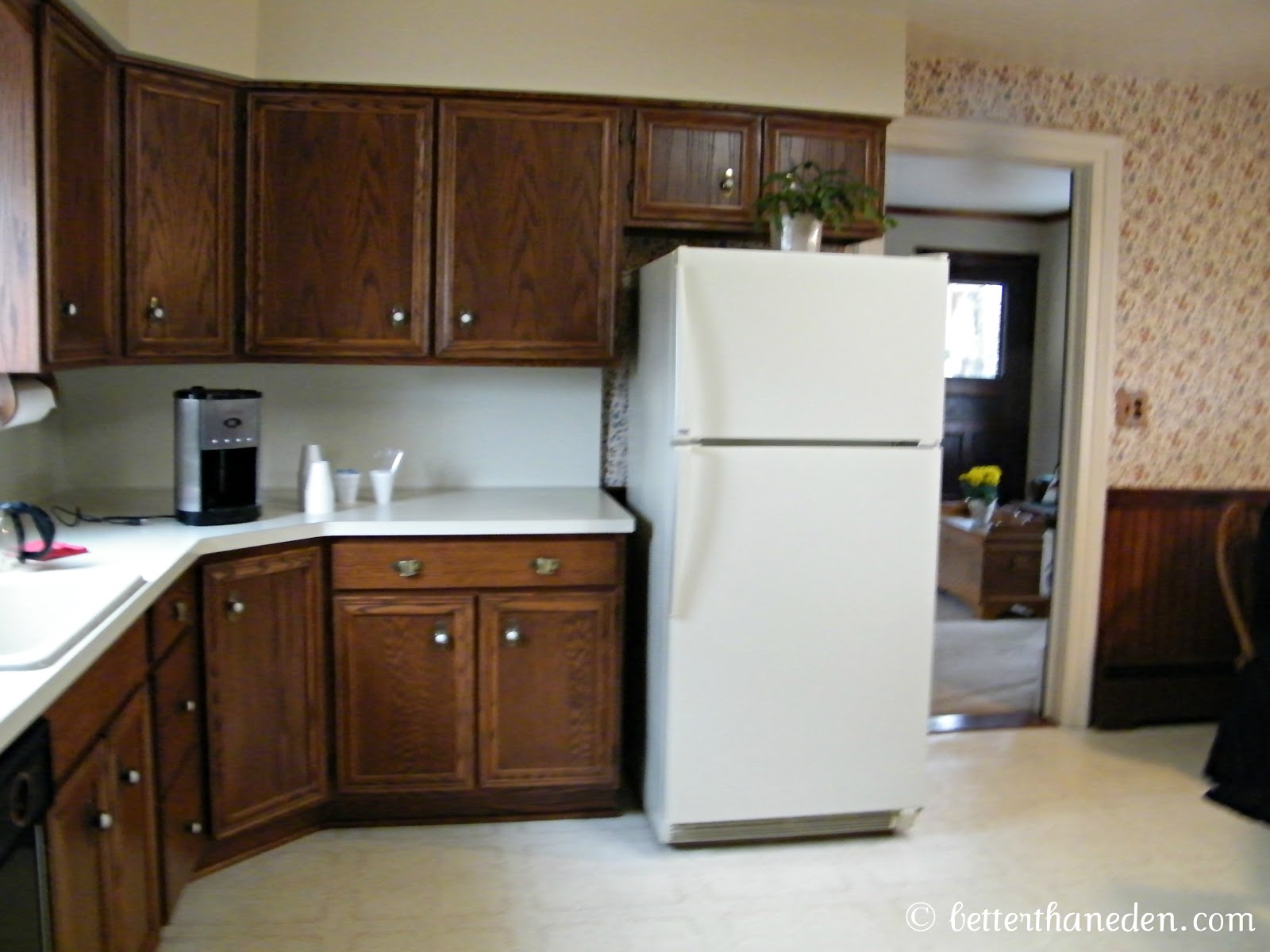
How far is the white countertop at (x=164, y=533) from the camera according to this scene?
57.8 inches

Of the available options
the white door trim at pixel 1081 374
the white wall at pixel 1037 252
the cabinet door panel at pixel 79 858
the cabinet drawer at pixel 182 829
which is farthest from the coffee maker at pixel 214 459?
the white wall at pixel 1037 252

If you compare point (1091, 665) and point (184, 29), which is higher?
point (184, 29)

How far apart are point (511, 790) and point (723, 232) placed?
5.36 ft

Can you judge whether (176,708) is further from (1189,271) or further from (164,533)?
(1189,271)

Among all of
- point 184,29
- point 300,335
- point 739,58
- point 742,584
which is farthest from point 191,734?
point 739,58

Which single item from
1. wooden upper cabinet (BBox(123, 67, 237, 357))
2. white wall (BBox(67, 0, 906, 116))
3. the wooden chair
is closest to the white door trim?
the wooden chair

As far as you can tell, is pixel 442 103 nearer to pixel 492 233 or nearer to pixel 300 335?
pixel 492 233

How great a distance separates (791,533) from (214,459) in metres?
1.41

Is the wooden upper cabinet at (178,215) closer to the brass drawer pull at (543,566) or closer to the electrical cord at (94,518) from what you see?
the electrical cord at (94,518)

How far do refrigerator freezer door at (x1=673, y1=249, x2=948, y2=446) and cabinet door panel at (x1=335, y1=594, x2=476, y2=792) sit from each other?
0.80 m

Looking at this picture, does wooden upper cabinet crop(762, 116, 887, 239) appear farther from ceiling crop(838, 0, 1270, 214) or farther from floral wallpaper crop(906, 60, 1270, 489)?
floral wallpaper crop(906, 60, 1270, 489)

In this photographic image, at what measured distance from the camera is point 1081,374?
354 cm

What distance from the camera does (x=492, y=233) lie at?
2.79 m

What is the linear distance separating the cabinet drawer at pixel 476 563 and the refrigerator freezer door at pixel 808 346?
43 centimetres
